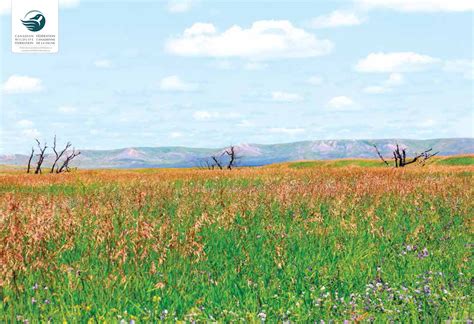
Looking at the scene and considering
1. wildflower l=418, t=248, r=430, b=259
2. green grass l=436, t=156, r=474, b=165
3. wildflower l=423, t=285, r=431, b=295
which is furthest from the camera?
green grass l=436, t=156, r=474, b=165

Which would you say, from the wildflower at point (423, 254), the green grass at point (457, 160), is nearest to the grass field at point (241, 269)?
the wildflower at point (423, 254)

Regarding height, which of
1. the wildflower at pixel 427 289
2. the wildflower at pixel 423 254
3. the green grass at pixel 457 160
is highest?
the green grass at pixel 457 160

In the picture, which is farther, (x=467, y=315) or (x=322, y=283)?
(x=322, y=283)

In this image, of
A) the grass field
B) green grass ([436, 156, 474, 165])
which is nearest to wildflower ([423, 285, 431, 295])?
the grass field

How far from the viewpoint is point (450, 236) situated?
29.5 ft

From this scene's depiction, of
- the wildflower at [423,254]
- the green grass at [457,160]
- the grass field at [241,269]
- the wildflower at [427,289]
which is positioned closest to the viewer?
the grass field at [241,269]

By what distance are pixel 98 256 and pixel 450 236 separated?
5.73 metres

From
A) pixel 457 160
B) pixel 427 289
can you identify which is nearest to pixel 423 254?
pixel 427 289

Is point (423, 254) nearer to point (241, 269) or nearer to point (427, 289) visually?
point (427, 289)

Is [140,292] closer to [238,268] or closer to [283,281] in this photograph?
[238,268]

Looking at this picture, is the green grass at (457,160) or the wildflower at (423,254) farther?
the green grass at (457,160)

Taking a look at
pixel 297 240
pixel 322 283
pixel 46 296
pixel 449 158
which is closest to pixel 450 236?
pixel 297 240

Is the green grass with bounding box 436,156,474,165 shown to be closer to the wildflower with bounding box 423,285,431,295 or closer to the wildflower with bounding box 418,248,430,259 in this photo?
the wildflower with bounding box 418,248,430,259

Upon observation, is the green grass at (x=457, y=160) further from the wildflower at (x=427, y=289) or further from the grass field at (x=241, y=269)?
the wildflower at (x=427, y=289)
